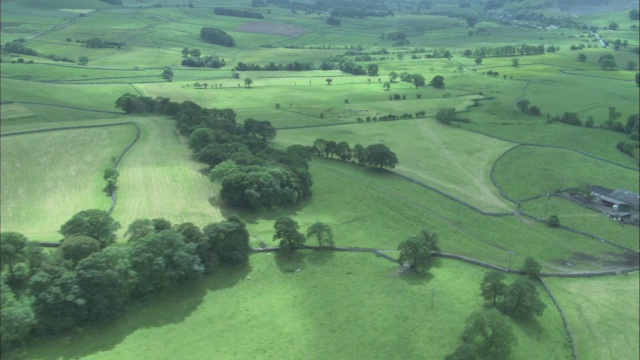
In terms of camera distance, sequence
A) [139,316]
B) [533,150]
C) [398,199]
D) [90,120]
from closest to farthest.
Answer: [139,316] < [398,199] < [533,150] < [90,120]

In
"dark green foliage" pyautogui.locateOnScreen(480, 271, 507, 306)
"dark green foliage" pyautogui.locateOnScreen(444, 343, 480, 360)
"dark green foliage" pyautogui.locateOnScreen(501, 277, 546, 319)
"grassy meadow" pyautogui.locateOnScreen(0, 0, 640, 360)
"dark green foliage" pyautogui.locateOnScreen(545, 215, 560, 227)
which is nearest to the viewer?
"dark green foliage" pyautogui.locateOnScreen(444, 343, 480, 360)

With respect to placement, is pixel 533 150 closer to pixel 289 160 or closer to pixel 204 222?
pixel 289 160

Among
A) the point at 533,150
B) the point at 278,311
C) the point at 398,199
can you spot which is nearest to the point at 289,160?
the point at 398,199

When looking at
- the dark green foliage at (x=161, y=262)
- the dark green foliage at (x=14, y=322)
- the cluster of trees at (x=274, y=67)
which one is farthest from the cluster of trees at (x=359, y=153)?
the cluster of trees at (x=274, y=67)

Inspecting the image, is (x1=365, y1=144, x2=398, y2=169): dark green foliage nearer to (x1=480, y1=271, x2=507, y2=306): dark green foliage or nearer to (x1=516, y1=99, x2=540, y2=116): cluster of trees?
(x1=480, y1=271, x2=507, y2=306): dark green foliage

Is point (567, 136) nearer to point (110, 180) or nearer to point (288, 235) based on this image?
point (288, 235)

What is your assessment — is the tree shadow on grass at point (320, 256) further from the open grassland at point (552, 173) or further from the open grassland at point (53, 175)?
the open grassland at point (552, 173)

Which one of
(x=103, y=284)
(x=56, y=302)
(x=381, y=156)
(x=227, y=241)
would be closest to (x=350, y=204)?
(x=381, y=156)

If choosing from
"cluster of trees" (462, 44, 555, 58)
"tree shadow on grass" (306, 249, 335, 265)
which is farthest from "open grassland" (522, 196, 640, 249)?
"cluster of trees" (462, 44, 555, 58)
